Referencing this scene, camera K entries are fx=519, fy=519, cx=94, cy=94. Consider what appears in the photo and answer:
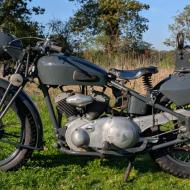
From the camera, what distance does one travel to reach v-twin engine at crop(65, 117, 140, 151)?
4.98 metres

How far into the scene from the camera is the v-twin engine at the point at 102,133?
16.3 feet

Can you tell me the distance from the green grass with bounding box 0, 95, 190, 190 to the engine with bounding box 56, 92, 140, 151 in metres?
0.38

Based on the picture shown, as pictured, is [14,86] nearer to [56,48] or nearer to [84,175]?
[56,48]

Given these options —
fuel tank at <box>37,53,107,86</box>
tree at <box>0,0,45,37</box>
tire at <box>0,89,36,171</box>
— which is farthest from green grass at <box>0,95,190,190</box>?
tree at <box>0,0,45,37</box>

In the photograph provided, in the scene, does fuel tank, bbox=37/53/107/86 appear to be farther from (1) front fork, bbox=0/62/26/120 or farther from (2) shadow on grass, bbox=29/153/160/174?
(2) shadow on grass, bbox=29/153/160/174

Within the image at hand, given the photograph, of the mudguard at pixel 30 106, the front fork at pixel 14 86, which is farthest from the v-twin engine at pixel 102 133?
the front fork at pixel 14 86

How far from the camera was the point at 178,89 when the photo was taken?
5062 millimetres

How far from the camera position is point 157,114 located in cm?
520

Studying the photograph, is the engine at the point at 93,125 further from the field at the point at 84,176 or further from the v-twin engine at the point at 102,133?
the field at the point at 84,176

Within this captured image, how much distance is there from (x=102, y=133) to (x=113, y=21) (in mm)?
44758

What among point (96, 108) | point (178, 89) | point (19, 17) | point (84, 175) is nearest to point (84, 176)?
point (84, 175)

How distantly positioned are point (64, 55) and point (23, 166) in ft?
4.25

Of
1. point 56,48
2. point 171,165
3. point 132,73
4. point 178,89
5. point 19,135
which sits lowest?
point 171,165

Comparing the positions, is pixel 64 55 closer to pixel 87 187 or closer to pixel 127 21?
pixel 87 187
